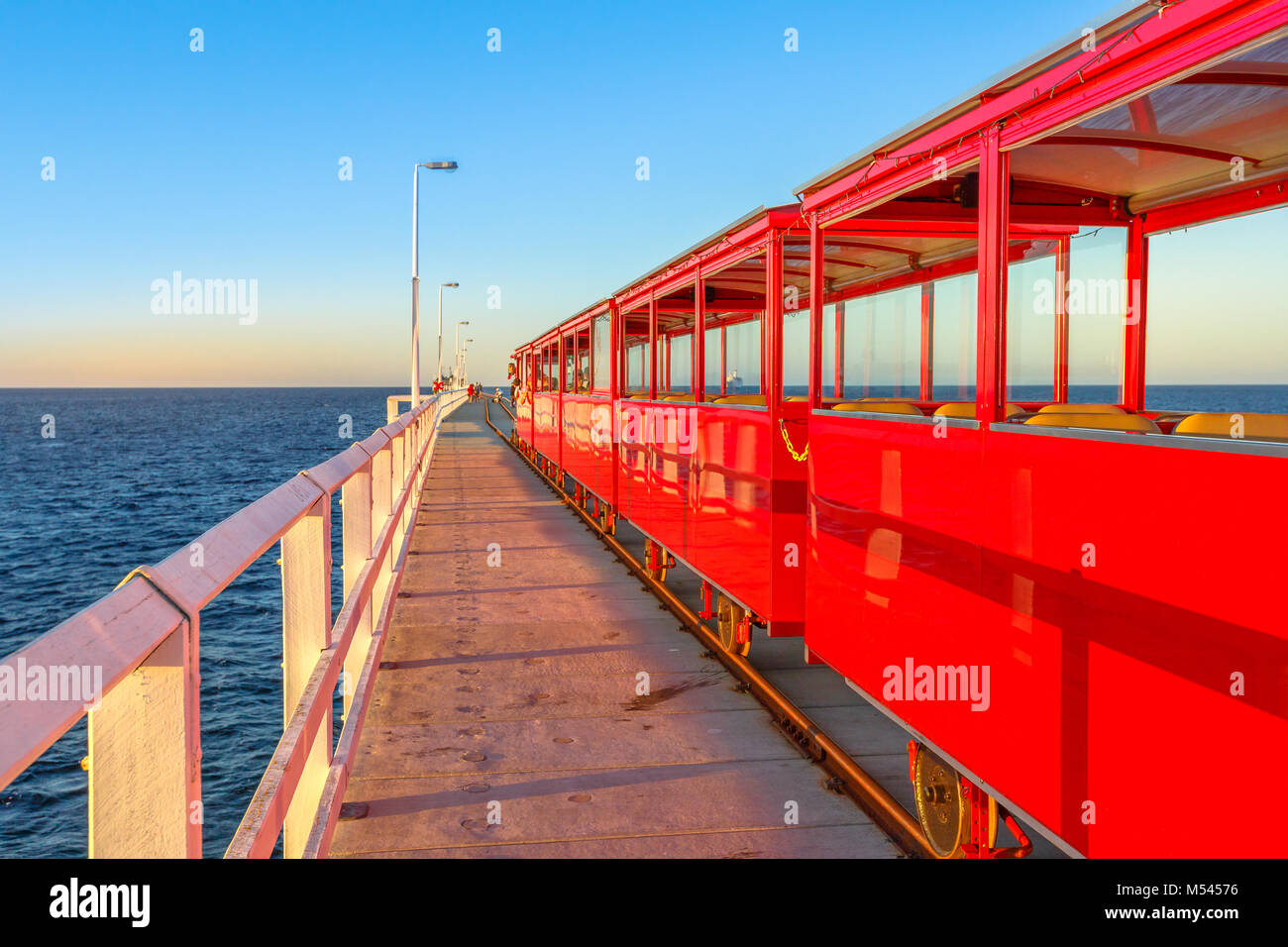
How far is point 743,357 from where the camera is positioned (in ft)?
36.3

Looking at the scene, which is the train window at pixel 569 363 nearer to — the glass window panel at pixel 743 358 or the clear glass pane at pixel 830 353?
the glass window panel at pixel 743 358

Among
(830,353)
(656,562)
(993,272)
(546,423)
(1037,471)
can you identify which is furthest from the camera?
(546,423)

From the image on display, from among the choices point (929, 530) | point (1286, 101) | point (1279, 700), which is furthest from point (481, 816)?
point (1286, 101)

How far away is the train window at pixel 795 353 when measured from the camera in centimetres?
620

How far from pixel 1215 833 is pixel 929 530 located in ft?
5.67

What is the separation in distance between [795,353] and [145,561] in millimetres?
28527

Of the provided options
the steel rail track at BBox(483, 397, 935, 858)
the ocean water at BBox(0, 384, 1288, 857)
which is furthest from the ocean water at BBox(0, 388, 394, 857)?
the steel rail track at BBox(483, 397, 935, 858)

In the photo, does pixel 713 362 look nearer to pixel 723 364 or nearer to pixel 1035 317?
pixel 723 364

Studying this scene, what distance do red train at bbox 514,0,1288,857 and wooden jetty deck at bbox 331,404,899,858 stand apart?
24.1 inches

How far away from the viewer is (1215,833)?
2.47 metres

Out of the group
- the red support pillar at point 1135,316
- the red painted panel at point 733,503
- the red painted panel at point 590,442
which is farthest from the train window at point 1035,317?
the red painted panel at point 590,442

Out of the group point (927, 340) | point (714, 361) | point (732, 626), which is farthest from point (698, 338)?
point (714, 361)
